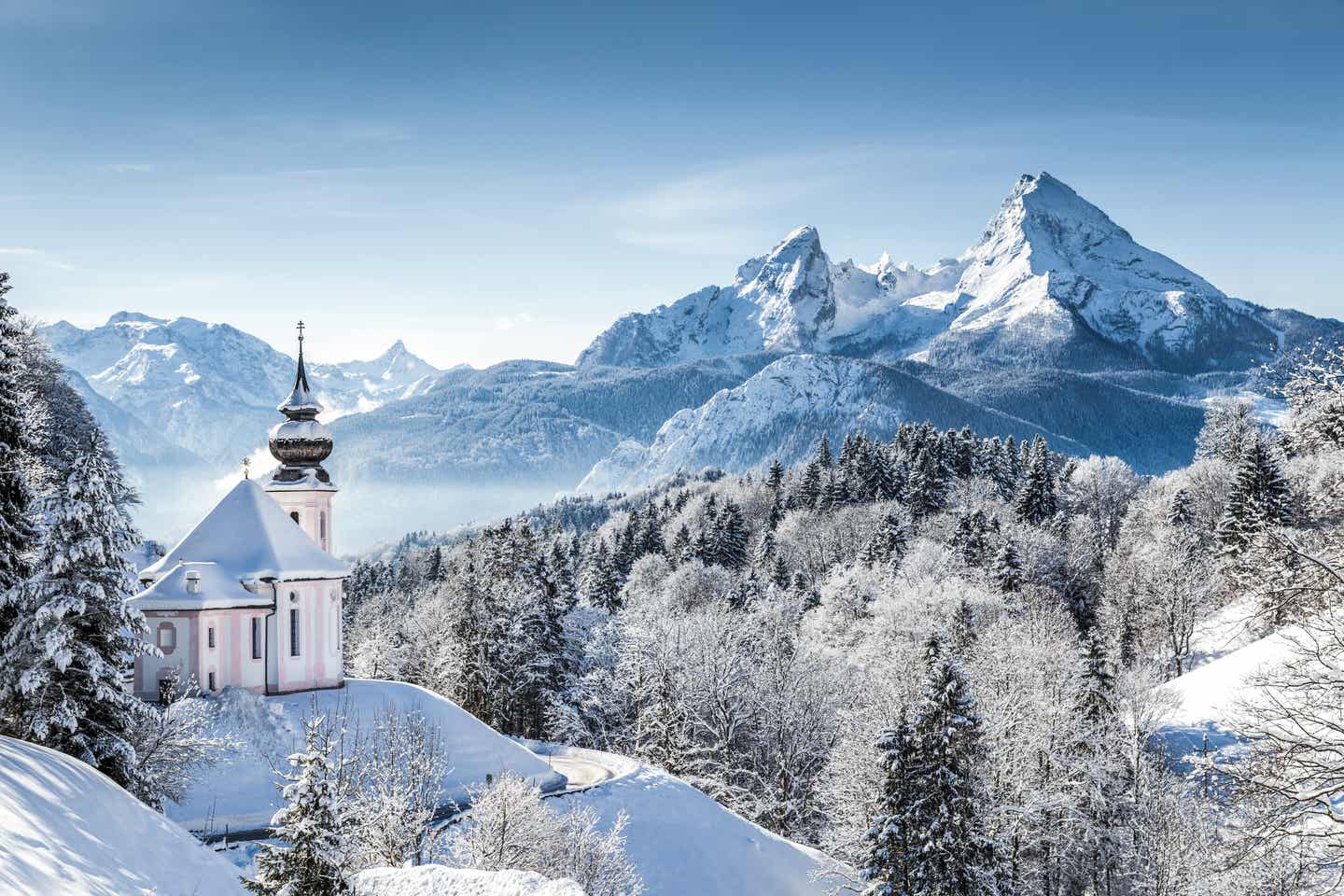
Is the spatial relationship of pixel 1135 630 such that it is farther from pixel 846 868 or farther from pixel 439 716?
pixel 439 716

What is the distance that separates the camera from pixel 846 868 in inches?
1289

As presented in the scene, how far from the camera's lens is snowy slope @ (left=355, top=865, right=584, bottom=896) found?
18922mm

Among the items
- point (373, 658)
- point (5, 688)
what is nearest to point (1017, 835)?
point (5, 688)

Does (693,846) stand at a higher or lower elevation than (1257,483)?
lower

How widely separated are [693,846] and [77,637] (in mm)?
17861

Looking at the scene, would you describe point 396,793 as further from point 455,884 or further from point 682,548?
point 682,548

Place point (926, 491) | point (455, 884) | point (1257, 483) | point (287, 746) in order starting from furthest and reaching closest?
point (926, 491) < point (1257, 483) < point (287, 746) < point (455, 884)

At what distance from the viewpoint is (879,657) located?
57094mm

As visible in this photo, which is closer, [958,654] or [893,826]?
[893,826]

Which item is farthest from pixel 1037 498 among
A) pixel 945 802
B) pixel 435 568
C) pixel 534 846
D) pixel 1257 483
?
pixel 534 846

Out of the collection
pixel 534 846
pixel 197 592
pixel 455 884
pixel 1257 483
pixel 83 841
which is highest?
pixel 1257 483

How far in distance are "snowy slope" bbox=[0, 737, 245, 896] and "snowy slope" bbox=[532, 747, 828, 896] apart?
16.3 metres

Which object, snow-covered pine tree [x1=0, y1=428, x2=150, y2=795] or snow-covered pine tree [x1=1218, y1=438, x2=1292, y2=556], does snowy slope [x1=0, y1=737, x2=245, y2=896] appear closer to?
snow-covered pine tree [x1=0, y1=428, x2=150, y2=795]

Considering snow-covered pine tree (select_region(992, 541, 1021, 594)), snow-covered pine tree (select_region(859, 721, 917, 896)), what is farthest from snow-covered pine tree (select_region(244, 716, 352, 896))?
→ snow-covered pine tree (select_region(992, 541, 1021, 594))
